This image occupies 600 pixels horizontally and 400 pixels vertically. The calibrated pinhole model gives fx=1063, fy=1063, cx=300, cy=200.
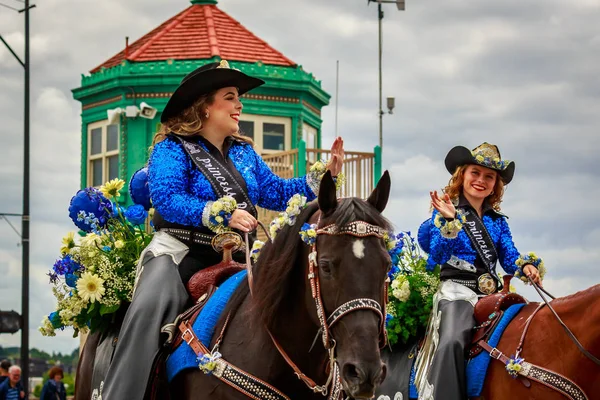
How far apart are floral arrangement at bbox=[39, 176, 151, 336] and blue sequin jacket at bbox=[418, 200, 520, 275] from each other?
2.59m

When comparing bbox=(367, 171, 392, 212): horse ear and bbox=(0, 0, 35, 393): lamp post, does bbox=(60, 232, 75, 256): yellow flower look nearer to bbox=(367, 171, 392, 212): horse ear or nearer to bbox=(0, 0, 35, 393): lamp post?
bbox=(367, 171, 392, 212): horse ear

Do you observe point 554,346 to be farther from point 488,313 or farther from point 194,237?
point 194,237

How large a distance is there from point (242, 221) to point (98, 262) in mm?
2180

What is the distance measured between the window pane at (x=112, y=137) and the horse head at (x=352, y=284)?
22901 mm

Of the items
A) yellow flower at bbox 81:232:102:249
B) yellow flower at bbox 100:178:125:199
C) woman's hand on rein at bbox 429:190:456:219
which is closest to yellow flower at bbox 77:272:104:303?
yellow flower at bbox 81:232:102:249

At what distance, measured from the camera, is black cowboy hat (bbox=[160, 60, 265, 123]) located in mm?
7340

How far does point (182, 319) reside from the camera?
6680 mm

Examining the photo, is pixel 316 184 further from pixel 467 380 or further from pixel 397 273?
pixel 397 273

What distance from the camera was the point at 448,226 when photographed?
907cm

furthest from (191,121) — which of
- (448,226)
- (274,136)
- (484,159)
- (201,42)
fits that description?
(201,42)

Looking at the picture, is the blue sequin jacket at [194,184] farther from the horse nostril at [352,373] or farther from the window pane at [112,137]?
the window pane at [112,137]

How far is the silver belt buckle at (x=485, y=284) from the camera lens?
9625 millimetres

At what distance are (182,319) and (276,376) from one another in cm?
93

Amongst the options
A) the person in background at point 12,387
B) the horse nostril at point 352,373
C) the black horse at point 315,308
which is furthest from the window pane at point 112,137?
the horse nostril at point 352,373
